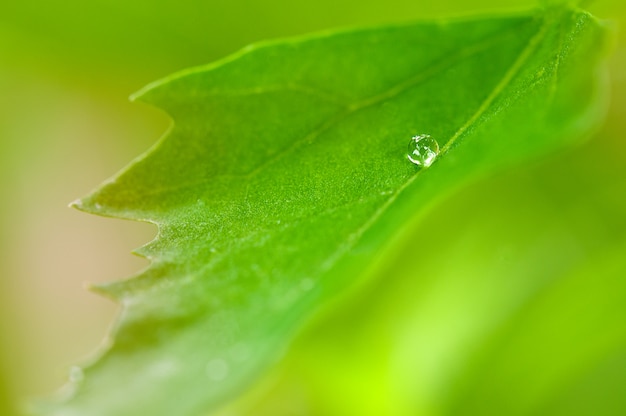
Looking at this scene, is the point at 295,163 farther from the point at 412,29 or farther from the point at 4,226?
the point at 4,226

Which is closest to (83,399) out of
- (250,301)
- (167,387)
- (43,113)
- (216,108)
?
(167,387)

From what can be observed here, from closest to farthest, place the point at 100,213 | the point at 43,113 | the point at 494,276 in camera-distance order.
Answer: the point at 100,213 → the point at 494,276 → the point at 43,113

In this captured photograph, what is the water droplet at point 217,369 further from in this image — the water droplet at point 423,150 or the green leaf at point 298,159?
the water droplet at point 423,150

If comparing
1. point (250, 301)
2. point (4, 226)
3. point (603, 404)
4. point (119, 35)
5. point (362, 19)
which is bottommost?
point (603, 404)

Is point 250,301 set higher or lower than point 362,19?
lower

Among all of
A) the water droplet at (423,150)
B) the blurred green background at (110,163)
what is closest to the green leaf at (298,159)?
the water droplet at (423,150)

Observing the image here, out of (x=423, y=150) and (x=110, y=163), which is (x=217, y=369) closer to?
(x=423, y=150)

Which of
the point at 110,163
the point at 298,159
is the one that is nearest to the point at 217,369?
the point at 298,159
